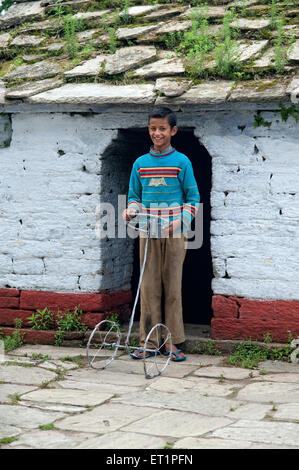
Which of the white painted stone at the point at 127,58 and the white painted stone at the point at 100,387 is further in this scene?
the white painted stone at the point at 127,58

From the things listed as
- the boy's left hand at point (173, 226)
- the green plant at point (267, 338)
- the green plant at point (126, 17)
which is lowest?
the green plant at point (267, 338)

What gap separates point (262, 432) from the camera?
13.2 feet

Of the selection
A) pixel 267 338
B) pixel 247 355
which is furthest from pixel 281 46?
pixel 247 355

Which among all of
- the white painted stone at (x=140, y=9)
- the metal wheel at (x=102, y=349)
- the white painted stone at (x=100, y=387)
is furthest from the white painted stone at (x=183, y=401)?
the white painted stone at (x=140, y=9)

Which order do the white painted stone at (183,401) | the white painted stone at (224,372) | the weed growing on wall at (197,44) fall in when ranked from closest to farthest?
the white painted stone at (183,401)
the white painted stone at (224,372)
the weed growing on wall at (197,44)

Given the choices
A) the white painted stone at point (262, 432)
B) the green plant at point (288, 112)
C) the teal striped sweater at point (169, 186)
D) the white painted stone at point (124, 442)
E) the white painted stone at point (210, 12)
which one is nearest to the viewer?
the white painted stone at point (124, 442)

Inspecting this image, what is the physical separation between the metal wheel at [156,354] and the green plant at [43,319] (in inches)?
49.6

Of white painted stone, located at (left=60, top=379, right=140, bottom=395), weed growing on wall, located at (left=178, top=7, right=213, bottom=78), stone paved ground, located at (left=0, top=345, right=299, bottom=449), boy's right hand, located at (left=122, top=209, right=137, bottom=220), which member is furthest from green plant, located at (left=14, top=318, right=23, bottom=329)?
weed growing on wall, located at (left=178, top=7, right=213, bottom=78)

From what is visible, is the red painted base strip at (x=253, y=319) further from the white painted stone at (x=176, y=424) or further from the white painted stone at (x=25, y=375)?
the white painted stone at (x=176, y=424)

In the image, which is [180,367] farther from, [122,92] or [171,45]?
[171,45]

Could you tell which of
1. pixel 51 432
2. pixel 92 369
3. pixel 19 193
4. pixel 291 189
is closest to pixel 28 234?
pixel 19 193

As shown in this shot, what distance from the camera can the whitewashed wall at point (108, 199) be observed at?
622cm

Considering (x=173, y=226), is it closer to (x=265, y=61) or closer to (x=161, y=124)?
(x=161, y=124)

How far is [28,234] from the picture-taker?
6.98 m
